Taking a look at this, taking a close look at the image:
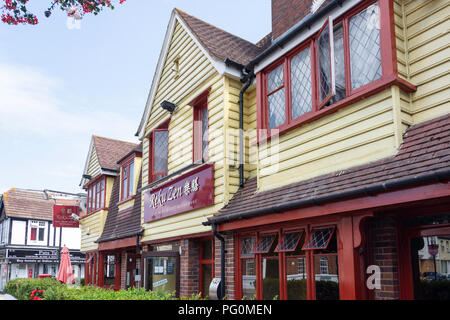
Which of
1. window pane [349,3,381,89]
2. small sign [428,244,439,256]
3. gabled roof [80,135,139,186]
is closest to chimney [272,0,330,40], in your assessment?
window pane [349,3,381,89]

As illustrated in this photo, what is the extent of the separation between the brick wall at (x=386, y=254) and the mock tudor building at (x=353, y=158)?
0.01 metres

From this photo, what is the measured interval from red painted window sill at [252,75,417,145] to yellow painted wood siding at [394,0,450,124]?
22 cm

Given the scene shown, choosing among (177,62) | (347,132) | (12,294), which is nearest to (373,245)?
(347,132)

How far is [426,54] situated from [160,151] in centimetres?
802

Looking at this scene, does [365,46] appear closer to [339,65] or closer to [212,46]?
[339,65]

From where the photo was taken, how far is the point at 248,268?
8.85 metres

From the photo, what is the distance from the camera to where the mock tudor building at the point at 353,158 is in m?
5.88

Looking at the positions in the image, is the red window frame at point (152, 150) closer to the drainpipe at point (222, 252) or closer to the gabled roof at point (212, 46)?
the gabled roof at point (212, 46)

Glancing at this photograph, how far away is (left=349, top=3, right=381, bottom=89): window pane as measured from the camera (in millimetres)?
6594

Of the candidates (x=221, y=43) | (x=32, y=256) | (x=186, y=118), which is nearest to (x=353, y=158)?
(x=186, y=118)

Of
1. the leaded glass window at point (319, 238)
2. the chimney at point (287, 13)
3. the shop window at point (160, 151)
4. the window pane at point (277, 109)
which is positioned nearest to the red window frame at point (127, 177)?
the shop window at point (160, 151)

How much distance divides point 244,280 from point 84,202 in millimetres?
15458

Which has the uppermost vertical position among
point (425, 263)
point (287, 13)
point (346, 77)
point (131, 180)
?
point (287, 13)

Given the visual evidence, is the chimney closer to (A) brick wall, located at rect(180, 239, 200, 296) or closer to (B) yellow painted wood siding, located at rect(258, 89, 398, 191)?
Result: (B) yellow painted wood siding, located at rect(258, 89, 398, 191)
